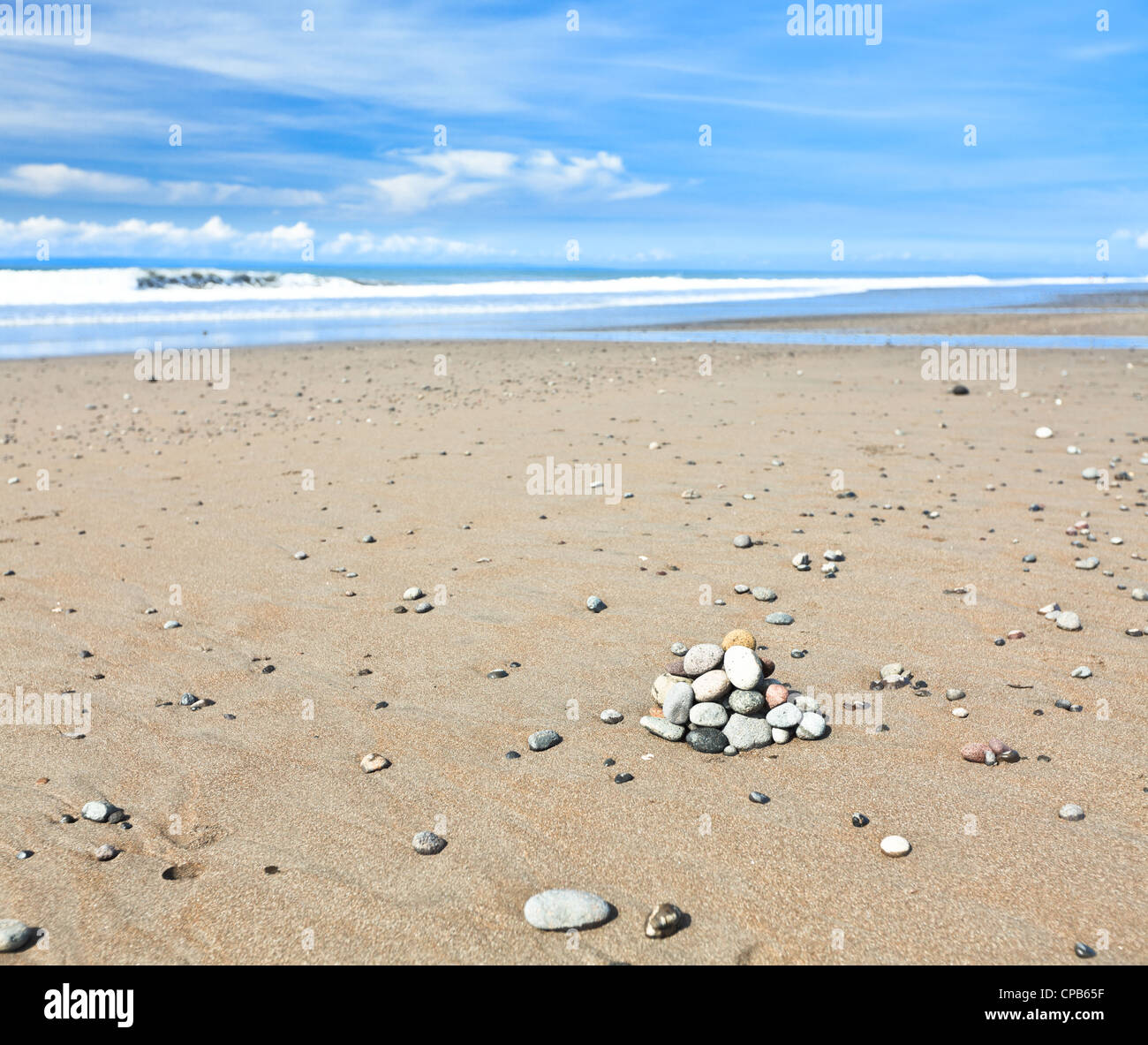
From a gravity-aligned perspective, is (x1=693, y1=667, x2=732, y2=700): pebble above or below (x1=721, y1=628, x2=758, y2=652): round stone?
below

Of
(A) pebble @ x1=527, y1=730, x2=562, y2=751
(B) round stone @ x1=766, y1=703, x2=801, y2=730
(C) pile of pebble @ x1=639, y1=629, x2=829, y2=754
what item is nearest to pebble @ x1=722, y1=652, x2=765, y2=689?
(C) pile of pebble @ x1=639, y1=629, x2=829, y2=754

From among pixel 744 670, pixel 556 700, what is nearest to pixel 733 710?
pixel 744 670

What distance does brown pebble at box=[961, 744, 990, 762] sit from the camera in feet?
12.9

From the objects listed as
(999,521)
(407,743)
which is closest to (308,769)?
(407,743)

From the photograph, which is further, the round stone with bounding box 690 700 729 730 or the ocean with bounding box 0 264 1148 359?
the ocean with bounding box 0 264 1148 359

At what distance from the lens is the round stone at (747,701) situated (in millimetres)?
4230

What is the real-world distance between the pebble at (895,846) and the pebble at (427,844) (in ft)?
5.56

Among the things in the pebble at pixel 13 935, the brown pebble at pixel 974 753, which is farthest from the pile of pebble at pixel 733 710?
the pebble at pixel 13 935

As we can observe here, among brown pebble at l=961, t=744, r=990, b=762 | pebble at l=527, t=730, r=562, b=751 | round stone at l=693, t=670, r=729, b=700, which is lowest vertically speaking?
brown pebble at l=961, t=744, r=990, b=762

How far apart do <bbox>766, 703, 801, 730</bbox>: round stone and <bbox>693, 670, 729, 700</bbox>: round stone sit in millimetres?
238

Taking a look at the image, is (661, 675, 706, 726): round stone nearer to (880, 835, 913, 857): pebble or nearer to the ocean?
(880, 835, 913, 857): pebble

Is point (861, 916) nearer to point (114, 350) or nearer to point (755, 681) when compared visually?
point (755, 681)
